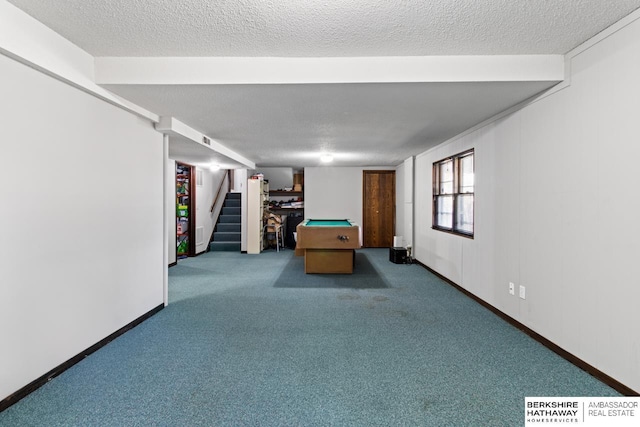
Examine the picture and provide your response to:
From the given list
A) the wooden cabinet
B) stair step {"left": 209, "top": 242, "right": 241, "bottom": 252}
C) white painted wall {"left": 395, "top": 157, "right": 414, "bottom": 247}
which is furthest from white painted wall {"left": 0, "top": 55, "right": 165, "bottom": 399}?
white painted wall {"left": 395, "top": 157, "right": 414, "bottom": 247}

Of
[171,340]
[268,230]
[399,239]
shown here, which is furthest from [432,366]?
[268,230]

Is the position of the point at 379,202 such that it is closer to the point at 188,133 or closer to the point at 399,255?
the point at 399,255

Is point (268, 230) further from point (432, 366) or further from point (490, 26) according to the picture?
point (490, 26)

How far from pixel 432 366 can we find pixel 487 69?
2.34 meters

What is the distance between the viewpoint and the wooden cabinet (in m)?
7.71

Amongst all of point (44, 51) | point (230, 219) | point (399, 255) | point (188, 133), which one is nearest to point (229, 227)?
point (230, 219)

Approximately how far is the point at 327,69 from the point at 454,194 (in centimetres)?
305

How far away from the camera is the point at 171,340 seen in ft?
9.32

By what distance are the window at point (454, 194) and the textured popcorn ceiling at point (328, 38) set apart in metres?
1.16

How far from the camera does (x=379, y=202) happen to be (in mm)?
8633

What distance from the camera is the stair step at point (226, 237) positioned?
27.1 feet

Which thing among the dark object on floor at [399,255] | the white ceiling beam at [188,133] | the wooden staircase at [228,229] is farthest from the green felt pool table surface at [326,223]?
the wooden staircase at [228,229]

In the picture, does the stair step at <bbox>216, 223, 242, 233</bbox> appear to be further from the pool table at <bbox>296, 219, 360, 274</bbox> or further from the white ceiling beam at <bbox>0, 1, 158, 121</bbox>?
the white ceiling beam at <bbox>0, 1, 158, 121</bbox>

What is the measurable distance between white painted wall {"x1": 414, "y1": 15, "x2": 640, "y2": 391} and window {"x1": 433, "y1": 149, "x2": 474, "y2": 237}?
784mm
